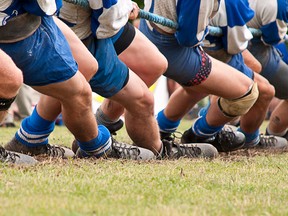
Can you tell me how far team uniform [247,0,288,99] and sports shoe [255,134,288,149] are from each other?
379mm

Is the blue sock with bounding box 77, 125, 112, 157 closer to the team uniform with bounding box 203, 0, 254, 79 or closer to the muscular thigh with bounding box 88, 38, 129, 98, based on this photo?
the muscular thigh with bounding box 88, 38, 129, 98

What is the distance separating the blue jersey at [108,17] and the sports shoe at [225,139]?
1877 mm

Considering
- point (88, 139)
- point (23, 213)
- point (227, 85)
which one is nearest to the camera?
point (23, 213)

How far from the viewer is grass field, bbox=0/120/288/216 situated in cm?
301

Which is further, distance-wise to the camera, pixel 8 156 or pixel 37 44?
pixel 8 156

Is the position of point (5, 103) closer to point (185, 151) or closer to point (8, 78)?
point (8, 78)

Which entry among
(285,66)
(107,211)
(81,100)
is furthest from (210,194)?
(285,66)

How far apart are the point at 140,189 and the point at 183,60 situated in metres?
2.17

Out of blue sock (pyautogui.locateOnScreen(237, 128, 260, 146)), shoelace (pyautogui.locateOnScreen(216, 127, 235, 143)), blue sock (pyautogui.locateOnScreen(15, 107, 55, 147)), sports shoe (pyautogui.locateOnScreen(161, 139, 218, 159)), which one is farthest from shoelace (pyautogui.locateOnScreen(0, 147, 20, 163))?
blue sock (pyautogui.locateOnScreen(237, 128, 260, 146))

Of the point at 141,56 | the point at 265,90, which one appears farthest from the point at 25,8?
the point at 265,90

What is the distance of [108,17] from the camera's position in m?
4.67

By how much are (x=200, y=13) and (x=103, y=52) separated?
0.81 meters

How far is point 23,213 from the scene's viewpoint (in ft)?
9.23

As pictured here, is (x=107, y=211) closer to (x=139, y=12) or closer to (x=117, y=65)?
(x=117, y=65)
